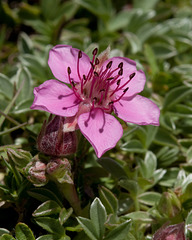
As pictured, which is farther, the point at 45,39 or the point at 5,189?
the point at 45,39

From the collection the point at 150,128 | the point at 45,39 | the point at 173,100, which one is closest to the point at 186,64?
the point at 173,100

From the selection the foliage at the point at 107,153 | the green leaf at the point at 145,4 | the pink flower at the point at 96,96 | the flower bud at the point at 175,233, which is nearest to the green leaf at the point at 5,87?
the foliage at the point at 107,153

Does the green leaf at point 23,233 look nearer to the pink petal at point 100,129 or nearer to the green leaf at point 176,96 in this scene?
the pink petal at point 100,129

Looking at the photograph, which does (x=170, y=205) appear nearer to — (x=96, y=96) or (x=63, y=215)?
(x=63, y=215)

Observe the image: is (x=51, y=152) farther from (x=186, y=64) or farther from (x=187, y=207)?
(x=186, y=64)

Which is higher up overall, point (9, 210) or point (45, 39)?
point (45, 39)

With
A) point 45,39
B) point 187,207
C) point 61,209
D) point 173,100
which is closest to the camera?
point 61,209
